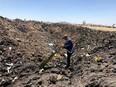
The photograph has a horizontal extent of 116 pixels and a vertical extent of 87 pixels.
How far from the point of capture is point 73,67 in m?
13.9

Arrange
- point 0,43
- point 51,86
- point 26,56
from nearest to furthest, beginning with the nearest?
point 51,86, point 26,56, point 0,43

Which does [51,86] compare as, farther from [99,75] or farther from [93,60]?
[93,60]

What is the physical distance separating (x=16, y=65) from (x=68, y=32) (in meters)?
15.6

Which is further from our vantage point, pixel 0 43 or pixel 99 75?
pixel 0 43

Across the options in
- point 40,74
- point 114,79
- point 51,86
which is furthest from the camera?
point 40,74

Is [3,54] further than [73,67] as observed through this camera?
Yes

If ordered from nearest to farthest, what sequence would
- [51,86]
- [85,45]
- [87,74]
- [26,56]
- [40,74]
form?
[51,86]
[87,74]
[40,74]
[26,56]
[85,45]

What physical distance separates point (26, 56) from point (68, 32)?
13.9 m

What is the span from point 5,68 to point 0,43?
156 inches

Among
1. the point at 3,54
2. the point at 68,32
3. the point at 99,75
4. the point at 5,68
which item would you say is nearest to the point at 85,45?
the point at 68,32

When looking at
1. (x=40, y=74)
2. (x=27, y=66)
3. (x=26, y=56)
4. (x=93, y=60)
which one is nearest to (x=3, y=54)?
(x=26, y=56)

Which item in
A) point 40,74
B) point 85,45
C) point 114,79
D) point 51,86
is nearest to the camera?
point 114,79

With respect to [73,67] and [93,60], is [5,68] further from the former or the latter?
[93,60]

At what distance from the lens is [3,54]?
1620 cm
